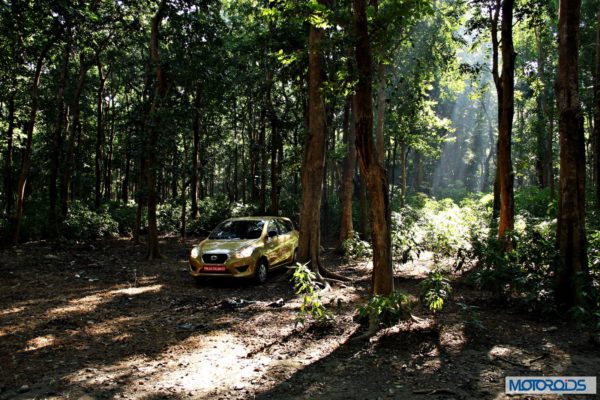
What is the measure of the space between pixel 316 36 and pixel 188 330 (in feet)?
26.4

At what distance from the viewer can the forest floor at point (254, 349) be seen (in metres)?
4.89

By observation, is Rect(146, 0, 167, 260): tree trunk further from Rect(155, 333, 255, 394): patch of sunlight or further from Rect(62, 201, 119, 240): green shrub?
Rect(155, 333, 255, 394): patch of sunlight

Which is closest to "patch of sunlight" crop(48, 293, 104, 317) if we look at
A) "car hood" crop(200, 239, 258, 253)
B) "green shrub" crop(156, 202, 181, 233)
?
"car hood" crop(200, 239, 258, 253)

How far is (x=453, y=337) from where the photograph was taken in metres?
6.21

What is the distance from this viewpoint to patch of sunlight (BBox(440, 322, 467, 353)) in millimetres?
5849

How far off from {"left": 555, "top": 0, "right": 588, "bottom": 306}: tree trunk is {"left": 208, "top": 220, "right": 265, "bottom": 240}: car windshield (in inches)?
281

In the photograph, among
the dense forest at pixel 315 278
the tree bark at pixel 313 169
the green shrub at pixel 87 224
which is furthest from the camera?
the green shrub at pixel 87 224

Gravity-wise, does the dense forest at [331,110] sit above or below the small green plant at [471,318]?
above

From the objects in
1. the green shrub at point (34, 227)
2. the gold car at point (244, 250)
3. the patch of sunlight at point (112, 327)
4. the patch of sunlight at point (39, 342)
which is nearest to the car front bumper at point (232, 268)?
the gold car at point (244, 250)

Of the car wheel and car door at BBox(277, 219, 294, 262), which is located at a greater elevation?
Answer: car door at BBox(277, 219, 294, 262)

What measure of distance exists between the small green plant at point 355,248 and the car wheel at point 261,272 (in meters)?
4.45

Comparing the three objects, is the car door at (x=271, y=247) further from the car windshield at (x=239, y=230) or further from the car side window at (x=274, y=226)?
the car windshield at (x=239, y=230)

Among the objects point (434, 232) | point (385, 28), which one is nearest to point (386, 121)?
point (434, 232)

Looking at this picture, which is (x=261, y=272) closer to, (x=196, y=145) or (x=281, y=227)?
(x=281, y=227)
